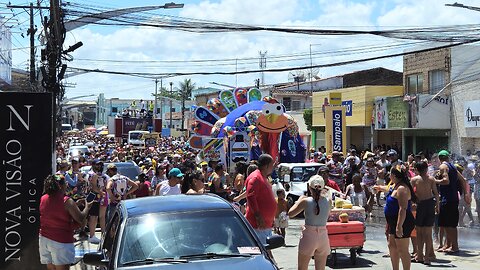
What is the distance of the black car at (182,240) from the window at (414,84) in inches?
1129

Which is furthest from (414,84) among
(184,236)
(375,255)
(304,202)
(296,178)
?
(184,236)

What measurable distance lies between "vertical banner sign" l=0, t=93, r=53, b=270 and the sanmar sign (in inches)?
884

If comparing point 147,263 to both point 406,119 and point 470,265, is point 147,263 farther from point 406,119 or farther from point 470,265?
point 406,119

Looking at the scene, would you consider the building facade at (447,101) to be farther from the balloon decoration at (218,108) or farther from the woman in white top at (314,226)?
the woman in white top at (314,226)

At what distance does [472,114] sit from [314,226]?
72.1 ft

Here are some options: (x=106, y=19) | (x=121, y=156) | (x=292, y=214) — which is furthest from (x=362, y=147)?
(x=292, y=214)

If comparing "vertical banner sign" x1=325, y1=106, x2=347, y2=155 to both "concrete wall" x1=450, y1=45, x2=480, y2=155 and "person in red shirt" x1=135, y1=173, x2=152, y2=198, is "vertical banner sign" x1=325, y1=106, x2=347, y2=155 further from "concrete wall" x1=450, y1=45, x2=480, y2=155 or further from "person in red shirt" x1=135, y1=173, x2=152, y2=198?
"person in red shirt" x1=135, y1=173, x2=152, y2=198

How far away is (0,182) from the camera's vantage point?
9375 mm

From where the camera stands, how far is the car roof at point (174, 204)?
6590 millimetres

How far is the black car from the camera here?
233 inches

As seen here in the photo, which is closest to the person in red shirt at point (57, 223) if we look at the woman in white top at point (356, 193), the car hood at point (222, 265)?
the car hood at point (222, 265)

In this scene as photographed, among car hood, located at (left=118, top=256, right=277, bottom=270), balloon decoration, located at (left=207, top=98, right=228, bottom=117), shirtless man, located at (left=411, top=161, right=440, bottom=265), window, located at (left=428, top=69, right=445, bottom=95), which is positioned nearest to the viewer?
car hood, located at (left=118, top=256, right=277, bottom=270)

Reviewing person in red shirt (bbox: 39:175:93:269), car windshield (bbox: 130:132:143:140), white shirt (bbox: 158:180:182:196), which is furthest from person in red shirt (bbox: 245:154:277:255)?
car windshield (bbox: 130:132:143:140)

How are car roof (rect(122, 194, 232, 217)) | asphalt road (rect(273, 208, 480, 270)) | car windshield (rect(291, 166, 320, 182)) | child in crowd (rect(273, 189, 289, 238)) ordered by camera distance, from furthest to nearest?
car windshield (rect(291, 166, 320, 182)), child in crowd (rect(273, 189, 289, 238)), asphalt road (rect(273, 208, 480, 270)), car roof (rect(122, 194, 232, 217))
